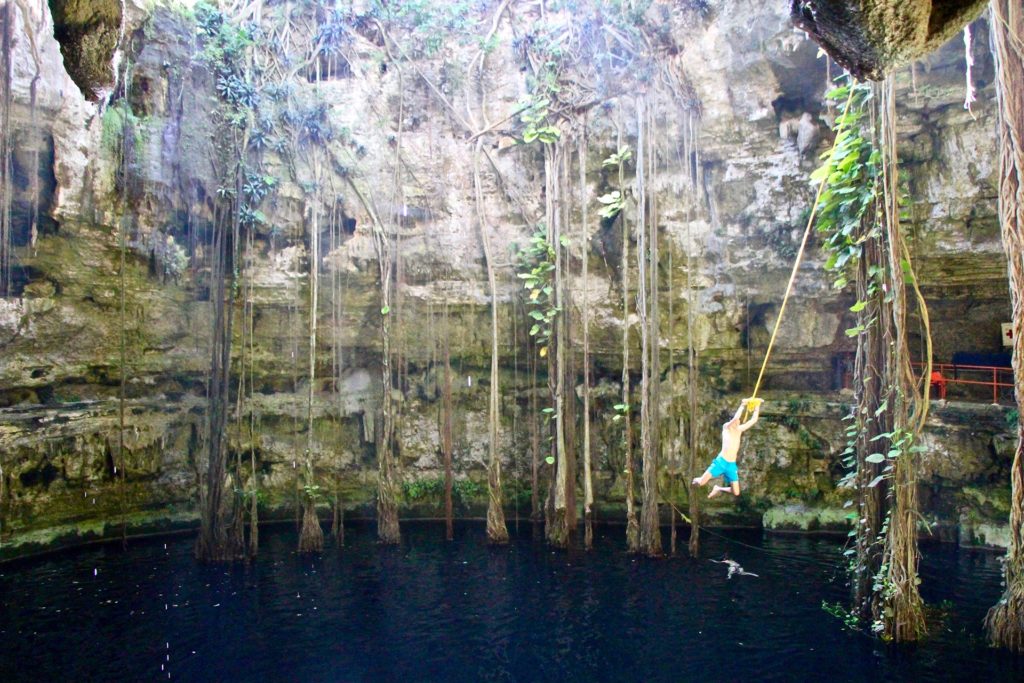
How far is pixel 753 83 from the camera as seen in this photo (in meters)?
10.4

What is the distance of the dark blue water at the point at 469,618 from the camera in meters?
6.00

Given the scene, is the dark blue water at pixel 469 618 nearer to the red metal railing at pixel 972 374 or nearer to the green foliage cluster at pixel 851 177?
the red metal railing at pixel 972 374

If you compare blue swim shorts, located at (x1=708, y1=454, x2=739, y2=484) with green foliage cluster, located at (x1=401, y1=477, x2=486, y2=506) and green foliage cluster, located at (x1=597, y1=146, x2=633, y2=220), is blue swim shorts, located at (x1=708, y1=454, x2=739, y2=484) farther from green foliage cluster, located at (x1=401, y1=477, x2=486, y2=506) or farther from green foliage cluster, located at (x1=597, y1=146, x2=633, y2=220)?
green foliage cluster, located at (x1=401, y1=477, x2=486, y2=506)

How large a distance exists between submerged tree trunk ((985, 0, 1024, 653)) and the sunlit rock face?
12.3 feet

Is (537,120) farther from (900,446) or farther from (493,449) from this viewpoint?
(900,446)

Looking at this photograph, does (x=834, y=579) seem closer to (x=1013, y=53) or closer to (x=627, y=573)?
(x=627, y=573)

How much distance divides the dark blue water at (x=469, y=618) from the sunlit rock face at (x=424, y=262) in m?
1.64

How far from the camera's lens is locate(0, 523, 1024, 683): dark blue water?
600 centimetres

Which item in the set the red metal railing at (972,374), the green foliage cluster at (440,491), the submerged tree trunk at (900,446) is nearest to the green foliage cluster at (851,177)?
the submerged tree trunk at (900,446)

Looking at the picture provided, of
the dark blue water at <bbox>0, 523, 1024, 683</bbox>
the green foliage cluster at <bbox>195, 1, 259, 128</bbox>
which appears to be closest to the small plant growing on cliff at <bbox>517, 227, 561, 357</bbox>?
the dark blue water at <bbox>0, 523, 1024, 683</bbox>

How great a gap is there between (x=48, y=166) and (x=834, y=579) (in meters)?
11.4

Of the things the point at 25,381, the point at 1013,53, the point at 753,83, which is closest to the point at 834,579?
the point at 1013,53

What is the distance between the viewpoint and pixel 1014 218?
225 inches

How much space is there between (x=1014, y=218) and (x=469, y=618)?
6386 millimetres
